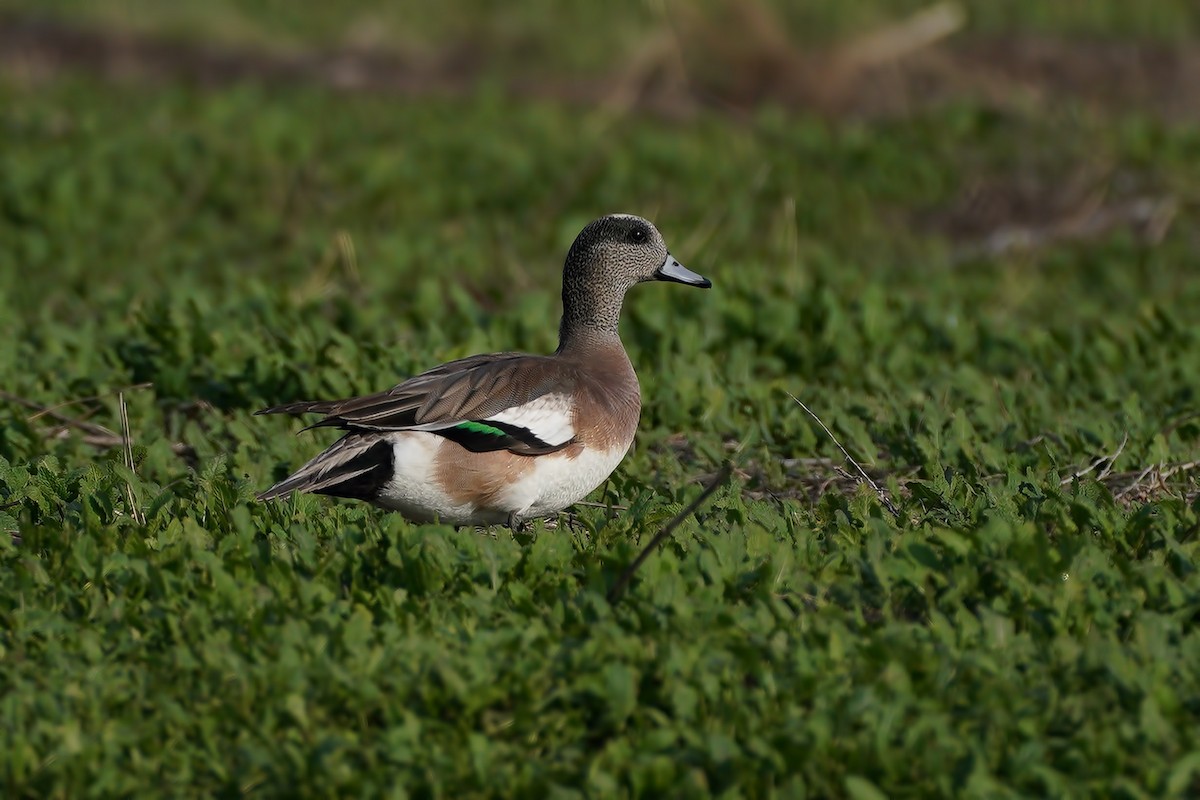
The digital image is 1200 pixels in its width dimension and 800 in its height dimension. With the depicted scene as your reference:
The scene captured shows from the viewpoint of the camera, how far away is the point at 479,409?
18.3ft

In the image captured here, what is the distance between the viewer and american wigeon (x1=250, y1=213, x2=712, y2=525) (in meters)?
5.44

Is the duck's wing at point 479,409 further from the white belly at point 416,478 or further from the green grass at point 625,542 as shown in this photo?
the green grass at point 625,542

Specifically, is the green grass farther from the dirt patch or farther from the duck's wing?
the dirt patch

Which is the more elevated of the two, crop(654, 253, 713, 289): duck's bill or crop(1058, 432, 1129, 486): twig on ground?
crop(654, 253, 713, 289): duck's bill

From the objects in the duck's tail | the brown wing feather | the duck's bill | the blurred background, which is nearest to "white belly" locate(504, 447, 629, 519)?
the brown wing feather

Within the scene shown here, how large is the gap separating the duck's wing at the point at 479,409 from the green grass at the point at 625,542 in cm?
31

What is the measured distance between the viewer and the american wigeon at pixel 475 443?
5441 mm

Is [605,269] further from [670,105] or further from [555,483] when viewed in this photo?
[670,105]

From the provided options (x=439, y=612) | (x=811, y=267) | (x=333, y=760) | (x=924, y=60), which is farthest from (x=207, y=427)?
(x=924, y=60)

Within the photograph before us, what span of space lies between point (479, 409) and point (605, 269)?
111cm

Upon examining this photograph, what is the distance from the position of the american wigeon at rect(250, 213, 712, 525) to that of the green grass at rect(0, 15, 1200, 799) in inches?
6.0

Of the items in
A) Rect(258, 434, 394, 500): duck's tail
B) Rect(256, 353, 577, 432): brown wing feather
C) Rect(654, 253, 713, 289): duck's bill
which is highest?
Rect(256, 353, 577, 432): brown wing feather

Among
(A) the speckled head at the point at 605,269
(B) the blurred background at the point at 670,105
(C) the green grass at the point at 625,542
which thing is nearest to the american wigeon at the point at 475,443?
(C) the green grass at the point at 625,542

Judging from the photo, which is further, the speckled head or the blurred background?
the blurred background
